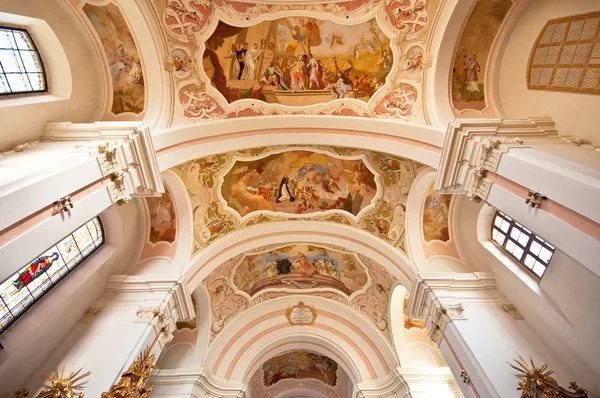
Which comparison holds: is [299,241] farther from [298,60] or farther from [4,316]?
[4,316]

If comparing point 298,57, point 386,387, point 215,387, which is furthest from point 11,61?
point 386,387

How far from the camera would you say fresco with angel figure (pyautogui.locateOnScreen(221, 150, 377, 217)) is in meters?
10.3

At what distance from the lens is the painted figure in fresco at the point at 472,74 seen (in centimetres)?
786

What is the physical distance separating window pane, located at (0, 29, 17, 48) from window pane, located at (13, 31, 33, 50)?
0.32 ft

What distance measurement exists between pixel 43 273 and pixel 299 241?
7.23 m

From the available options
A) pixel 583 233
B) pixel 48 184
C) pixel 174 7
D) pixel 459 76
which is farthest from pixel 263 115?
pixel 583 233

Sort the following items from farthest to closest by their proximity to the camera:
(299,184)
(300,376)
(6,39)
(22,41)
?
(300,376) < (299,184) < (22,41) < (6,39)

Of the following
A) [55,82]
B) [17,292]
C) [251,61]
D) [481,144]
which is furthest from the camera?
[251,61]

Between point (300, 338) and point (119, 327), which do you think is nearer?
point (119, 327)

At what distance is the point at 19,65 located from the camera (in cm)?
652

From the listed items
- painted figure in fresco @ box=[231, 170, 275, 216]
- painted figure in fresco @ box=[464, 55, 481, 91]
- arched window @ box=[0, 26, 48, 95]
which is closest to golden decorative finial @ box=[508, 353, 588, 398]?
painted figure in fresco @ box=[464, 55, 481, 91]

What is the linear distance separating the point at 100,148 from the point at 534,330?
9505mm

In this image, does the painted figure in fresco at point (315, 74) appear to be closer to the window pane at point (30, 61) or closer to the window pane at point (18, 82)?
the window pane at point (30, 61)

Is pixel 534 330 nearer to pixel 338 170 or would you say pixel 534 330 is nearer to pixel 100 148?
pixel 338 170
